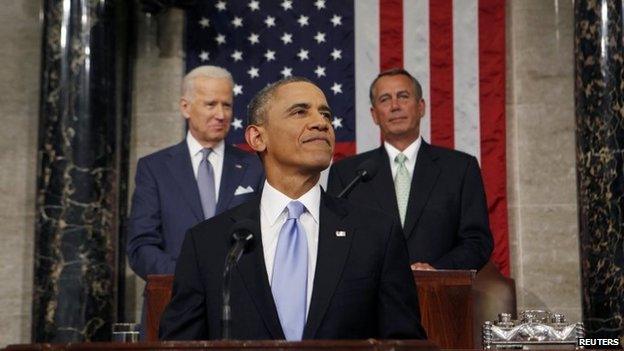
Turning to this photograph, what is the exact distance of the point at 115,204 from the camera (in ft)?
29.3

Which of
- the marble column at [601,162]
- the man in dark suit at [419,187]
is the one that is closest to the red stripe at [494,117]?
the marble column at [601,162]

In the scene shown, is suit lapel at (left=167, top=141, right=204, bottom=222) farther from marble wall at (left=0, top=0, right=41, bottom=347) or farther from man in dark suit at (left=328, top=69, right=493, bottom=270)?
marble wall at (left=0, top=0, right=41, bottom=347)

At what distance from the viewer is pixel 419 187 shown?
7.30 meters

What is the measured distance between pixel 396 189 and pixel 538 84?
2.63 meters

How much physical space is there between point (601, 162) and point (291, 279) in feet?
14.7

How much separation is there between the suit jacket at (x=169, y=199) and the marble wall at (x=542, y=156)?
2.68 m

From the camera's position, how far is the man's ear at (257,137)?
4.63 meters

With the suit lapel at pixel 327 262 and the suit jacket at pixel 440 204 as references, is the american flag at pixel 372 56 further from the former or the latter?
the suit lapel at pixel 327 262

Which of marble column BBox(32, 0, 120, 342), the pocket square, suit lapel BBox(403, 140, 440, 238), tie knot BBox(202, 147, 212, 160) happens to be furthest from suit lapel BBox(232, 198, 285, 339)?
marble column BBox(32, 0, 120, 342)

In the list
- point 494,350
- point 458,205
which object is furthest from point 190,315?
point 458,205

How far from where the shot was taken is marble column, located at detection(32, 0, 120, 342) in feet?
28.0

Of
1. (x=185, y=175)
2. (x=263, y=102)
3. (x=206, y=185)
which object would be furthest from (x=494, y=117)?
(x=263, y=102)

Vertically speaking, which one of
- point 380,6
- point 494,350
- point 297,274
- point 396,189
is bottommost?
point 494,350

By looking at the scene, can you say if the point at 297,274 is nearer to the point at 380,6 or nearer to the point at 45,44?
the point at 45,44
